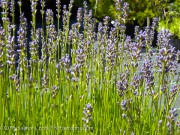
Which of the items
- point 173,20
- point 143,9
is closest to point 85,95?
point 173,20

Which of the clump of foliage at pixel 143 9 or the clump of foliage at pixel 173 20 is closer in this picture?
the clump of foliage at pixel 173 20

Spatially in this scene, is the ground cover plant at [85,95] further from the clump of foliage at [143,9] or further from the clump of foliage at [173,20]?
the clump of foliage at [143,9]

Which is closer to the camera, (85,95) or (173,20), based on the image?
(85,95)

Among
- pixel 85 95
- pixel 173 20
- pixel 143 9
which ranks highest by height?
pixel 143 9

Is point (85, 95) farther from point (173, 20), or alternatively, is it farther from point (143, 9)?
point (143, 9)

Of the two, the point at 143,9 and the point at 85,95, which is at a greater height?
the point at 143,9

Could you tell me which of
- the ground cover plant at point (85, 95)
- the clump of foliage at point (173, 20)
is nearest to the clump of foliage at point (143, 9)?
the clump of foliage at point (173, 20)

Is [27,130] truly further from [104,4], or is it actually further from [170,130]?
[104,4]

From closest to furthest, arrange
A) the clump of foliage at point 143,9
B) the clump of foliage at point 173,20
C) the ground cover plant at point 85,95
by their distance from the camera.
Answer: the ground cover plant at point 85,95 → the clump of foliage at point 173,20 → the clump of foliage at point 143,9

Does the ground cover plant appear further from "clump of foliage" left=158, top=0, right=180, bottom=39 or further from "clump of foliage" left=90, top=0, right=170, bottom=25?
"clump of foliage" left=90, top=0, right=170, bottom=25

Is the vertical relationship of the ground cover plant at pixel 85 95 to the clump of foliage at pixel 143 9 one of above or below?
below

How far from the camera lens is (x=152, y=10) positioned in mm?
9734

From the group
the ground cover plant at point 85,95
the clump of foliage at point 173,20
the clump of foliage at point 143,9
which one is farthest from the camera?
the clump of foliage at point 143,9

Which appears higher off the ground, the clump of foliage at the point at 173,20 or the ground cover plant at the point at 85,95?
the clump of foliage at the point at 173,20
